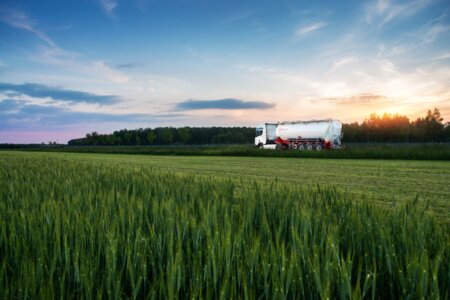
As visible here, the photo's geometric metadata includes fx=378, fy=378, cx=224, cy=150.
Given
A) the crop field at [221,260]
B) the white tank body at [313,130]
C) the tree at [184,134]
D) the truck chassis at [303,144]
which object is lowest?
the crop field at [221,260]

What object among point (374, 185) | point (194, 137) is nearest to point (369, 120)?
point (194, 137)

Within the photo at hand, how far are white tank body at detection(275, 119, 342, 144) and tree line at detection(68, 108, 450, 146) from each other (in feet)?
182

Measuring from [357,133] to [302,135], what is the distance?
72.3 m

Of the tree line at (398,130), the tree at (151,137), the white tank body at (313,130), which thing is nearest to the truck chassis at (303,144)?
the white tank body at (313,130)

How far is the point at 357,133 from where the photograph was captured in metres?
109

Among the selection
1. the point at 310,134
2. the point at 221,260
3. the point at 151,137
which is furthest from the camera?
the point at 151,137

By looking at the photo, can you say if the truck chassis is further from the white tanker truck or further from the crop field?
the crop field

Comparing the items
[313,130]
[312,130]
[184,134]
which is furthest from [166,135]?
[313,130]

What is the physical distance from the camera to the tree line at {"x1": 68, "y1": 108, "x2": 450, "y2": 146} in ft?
313

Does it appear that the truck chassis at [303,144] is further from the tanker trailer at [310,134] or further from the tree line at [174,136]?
the tree line at [174,136]

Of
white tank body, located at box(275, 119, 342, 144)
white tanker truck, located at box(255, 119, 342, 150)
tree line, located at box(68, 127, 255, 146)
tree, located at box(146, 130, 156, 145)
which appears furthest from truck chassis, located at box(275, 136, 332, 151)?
tree, located at box(146, 130, 156, 145)

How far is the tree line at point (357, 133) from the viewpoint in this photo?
95.5 meters

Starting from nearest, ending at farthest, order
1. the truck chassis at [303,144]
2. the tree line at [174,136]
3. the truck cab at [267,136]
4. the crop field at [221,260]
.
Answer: the crop field at [221,260], the truck chassis at [303,144], the truck cab at [267,136], the tree line at [174,136]

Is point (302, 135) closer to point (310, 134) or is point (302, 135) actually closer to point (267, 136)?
point (310, 134)
